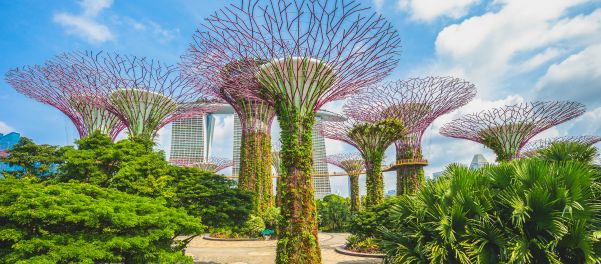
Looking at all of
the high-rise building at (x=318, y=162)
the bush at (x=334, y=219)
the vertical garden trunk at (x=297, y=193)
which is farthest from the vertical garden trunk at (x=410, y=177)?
the high-rise building at (x=318, y=162)

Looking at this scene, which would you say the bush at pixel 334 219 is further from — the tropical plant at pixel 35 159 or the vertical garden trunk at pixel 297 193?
the vertical garden trunk at pixel 297 193

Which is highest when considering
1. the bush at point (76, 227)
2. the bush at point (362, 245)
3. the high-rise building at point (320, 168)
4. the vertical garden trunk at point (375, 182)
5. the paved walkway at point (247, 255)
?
the high-rise building at point (320, 168)

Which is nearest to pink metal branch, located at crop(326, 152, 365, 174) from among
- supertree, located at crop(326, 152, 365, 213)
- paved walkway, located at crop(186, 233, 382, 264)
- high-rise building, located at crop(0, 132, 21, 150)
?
supertree, located at crop(326, 152, 365, 213)

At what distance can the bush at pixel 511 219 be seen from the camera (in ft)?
19.5

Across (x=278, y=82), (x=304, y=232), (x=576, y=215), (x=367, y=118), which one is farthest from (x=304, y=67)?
(x=367, y=118)

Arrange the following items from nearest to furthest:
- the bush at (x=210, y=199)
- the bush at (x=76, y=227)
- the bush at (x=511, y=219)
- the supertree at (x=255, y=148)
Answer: the bush at (x=76, y=227) < the bush at (x=511, y=219) < the bush at (x=210, y=199) < the supertree at (x=255, y=148)

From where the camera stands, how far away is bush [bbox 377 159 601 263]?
594 cm

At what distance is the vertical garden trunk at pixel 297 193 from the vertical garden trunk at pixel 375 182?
430 inches

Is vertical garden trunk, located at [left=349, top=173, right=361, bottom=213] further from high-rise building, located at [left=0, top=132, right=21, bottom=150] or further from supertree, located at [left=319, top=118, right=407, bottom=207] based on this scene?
high-rise building, located at [left=0, top=132, right=21, bottom=150]

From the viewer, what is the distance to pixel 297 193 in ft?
32.5

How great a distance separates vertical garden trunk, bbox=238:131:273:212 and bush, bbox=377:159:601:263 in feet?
62.4

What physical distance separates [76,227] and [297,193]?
16.8 feet

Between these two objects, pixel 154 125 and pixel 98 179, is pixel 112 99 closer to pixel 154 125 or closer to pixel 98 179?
pixel 154 125

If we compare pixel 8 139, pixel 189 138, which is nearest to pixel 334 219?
pixel 189 138
